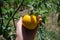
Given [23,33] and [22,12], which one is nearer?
[23,33]

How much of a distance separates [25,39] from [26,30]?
0.08 m

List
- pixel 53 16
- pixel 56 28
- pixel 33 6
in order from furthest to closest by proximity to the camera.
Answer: pixel 53 16
pixel 56 28
pixel 33 6

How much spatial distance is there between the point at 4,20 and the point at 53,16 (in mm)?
3016

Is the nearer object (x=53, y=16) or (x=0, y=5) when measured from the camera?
(x=0, y=5)

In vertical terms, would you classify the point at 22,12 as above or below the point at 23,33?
above

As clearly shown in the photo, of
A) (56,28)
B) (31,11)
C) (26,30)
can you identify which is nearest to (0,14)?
(26,30)

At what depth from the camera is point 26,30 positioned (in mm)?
1573

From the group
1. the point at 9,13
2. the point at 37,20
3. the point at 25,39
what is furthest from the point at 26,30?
the point at 9,13

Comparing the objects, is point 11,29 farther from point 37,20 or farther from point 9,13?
point 37,20

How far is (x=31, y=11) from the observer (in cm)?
139

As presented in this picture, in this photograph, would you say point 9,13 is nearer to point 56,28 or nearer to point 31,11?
point 31,11

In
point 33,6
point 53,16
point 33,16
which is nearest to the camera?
point 33,16

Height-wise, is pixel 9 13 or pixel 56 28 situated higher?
pixel 9 13

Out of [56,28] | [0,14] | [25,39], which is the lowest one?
[56,28]
